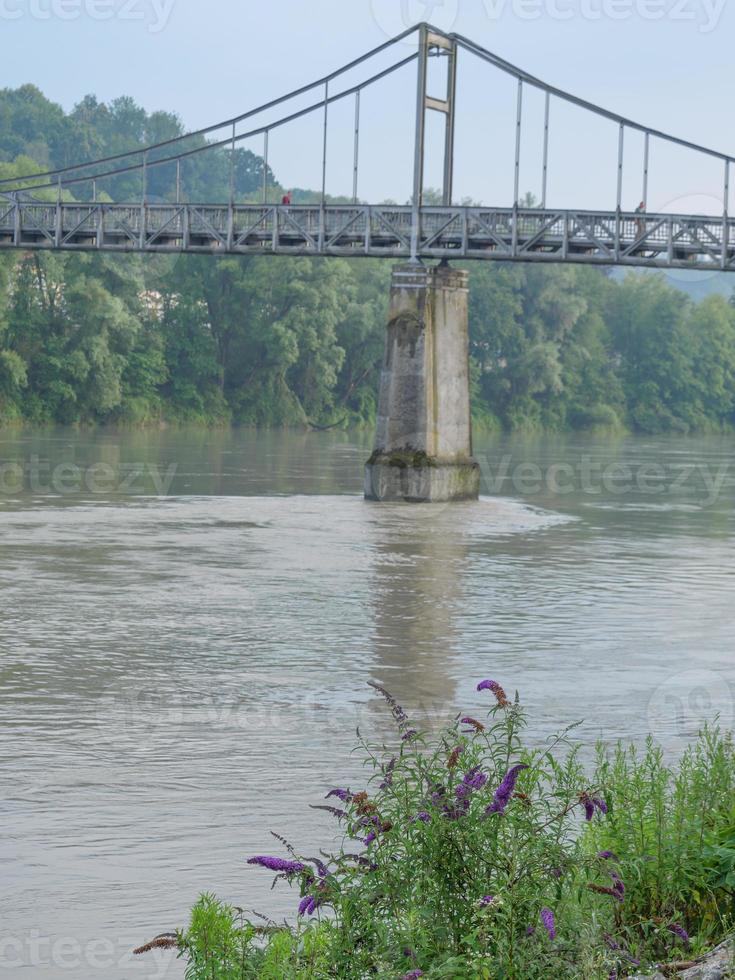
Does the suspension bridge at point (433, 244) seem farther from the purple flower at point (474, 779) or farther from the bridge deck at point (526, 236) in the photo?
the purple flower at point (474, 779)

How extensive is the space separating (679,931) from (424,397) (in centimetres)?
3316

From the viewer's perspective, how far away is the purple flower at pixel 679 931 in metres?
6.43

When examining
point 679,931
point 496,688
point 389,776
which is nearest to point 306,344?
point 389,776

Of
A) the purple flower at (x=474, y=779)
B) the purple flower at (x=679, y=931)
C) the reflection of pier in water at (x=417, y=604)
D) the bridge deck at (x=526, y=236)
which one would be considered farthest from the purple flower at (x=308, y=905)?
the bridge deck at (x=526, y=236)

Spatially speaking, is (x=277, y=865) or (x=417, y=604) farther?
(x=417, y=604)

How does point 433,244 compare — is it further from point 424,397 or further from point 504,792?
point 504,792

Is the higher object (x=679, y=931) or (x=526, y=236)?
(x=526, y=236)

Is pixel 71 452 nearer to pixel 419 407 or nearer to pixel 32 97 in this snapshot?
pixel 419 407

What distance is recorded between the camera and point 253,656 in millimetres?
17094

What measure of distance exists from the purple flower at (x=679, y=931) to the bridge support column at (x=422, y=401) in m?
32.5

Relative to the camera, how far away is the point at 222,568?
992 inches

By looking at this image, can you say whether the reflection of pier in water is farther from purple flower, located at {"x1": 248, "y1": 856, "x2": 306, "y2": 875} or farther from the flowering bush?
purple flower, located at {"x1": 248, "y1": 856, "x2": 306, "y2": 875}

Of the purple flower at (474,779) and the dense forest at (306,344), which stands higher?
the dense forest at (306,344)

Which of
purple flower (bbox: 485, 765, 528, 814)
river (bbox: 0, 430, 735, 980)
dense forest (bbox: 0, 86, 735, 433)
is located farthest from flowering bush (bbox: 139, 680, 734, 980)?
dense forest (bbox: 0, 86, 735, 433)
